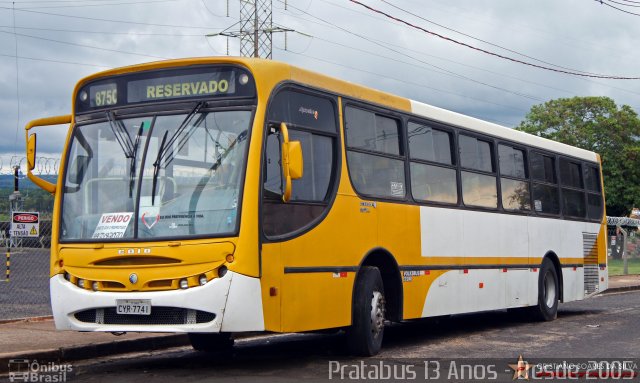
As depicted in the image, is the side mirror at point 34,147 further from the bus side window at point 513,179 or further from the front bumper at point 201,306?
the bus side window at point 513,179

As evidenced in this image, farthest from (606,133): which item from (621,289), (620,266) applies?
(621,289)

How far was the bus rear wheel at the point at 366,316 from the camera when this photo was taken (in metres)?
Answer: 11.3

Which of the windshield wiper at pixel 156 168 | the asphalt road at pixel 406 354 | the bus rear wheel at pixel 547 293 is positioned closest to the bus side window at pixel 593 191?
the bus rear wheel at pixel 547 293

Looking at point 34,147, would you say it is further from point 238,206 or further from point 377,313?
point 377,313

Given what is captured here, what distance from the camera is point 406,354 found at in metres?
11.9

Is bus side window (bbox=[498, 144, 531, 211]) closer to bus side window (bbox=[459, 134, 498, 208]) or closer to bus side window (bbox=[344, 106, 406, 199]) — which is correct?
bus side window (bbox=[459, 134, 498, 208])

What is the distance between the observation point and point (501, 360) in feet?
37.3

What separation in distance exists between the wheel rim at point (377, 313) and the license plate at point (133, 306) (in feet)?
10.3

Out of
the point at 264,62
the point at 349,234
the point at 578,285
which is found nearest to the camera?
the point at 264,62

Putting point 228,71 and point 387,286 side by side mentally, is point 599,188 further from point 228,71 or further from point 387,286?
point 228,71

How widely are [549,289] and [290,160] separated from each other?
31.9 feet

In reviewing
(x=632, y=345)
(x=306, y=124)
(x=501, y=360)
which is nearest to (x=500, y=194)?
(x=632, y=345)

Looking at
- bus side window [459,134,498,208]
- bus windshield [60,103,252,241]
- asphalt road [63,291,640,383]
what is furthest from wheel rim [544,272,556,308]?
bus windshield [60,103,252,241]

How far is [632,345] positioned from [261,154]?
6.38 metres
